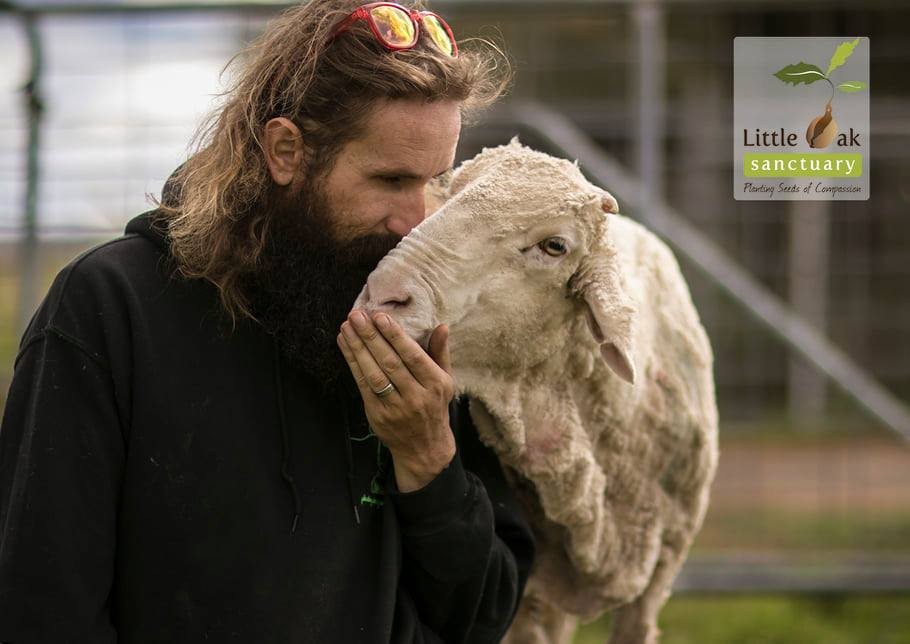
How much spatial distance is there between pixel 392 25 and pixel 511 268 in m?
0.52

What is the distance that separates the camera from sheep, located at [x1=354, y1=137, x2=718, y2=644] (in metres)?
2.15

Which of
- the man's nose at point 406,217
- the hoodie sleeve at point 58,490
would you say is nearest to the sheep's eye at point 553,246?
the man's nose at point 406,217

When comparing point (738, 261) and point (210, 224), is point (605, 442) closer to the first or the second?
point (210, 224)

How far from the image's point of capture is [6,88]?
470cm

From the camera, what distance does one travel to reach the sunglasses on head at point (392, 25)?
2141mm

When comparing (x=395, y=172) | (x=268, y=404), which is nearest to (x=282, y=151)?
(x=395, y=172)

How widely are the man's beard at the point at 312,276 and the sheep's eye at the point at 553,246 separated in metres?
0.30

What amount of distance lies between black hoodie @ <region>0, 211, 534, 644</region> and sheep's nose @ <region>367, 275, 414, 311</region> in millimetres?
243

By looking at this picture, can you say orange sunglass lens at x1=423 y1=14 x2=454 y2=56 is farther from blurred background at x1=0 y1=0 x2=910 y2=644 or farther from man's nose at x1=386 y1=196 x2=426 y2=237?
blurred background at x1=0 y1=0 x2=910 y2=644

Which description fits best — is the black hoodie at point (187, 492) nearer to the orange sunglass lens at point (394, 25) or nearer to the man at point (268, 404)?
the man at point (268, 404)

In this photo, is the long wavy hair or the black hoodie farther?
the long wavy hair

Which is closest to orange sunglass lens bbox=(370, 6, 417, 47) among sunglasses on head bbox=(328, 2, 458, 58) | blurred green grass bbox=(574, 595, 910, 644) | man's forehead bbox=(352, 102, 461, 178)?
sunglasses on head bbox=(328, 2, 458, 58)

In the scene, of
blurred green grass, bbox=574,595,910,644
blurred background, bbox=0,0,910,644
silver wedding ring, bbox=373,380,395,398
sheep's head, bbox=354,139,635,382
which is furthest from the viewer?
blurred green grass, bbox=574,595,910,644

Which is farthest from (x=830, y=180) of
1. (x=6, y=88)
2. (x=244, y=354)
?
(x=6, y=88)
